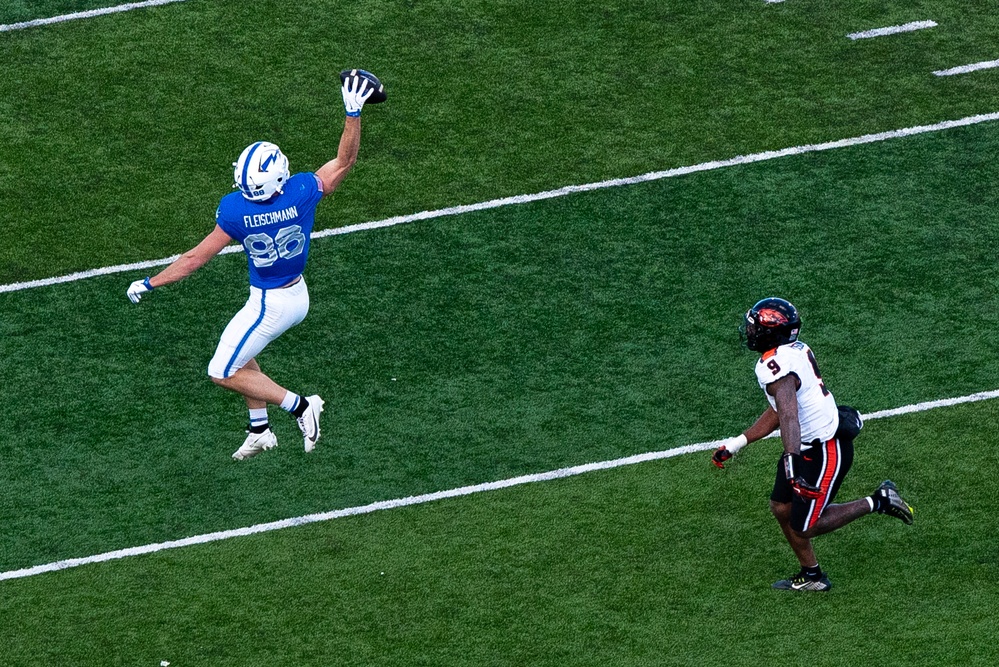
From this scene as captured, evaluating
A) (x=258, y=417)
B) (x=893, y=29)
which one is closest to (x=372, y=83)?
(x=258, y=417)

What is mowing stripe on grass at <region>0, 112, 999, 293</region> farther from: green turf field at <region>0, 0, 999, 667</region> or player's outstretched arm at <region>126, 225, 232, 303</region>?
player's outstretched arm at <region>126, 225, 232, 303</region>

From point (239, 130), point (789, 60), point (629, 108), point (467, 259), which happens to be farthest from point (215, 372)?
point (789, 60)

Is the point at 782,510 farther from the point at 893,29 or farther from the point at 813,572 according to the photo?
the point at 893,29

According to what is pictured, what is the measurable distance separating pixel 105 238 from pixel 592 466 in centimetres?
512

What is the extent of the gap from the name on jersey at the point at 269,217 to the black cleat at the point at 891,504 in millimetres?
3917

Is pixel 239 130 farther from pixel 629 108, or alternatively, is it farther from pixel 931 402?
pixel 931 402

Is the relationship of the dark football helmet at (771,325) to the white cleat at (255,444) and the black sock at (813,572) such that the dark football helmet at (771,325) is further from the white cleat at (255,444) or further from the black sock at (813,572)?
the white cleat at (255,444)

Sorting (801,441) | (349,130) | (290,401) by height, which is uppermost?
(349,130)

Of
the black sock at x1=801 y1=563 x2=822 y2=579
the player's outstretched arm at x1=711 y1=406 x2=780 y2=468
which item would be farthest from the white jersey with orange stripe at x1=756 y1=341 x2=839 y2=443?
the black sock at x1=801 y1=563 x2=822 y2=579

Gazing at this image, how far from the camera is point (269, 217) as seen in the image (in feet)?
33.1

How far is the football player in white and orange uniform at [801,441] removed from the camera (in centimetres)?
913

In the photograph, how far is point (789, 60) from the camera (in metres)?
15.9

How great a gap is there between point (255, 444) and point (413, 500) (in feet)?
3.71

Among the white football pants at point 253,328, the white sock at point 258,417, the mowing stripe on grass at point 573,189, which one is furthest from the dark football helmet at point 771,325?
the mowing stripe on grass at point 573,189
